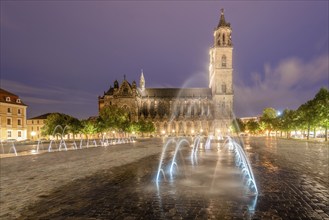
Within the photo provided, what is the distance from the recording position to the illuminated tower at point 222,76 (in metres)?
116

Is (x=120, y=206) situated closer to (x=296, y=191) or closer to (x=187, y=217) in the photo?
(x=187, y=217)

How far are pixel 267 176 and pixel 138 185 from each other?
252 inches

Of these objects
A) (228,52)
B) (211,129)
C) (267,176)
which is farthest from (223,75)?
(267,176)

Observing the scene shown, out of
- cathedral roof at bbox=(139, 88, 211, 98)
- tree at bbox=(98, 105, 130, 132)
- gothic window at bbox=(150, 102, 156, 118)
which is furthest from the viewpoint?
cathedral roof at bbox=(139, 88, 211, 98)

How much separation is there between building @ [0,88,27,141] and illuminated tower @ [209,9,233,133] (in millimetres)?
76097

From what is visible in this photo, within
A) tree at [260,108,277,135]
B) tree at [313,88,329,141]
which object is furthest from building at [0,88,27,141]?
tree at [260,108,277,135]

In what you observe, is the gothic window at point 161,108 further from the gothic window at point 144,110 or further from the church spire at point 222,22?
the church spire at point 222,22

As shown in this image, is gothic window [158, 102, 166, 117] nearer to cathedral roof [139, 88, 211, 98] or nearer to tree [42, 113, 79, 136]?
cathedral roof [139, 88, 211, 98]

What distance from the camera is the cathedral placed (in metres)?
118

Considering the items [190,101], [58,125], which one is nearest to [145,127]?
[190,101]

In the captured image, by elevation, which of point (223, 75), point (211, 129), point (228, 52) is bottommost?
point (211, 129)

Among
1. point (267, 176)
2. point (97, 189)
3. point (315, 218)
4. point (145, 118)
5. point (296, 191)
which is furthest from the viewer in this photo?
point (145, 118)

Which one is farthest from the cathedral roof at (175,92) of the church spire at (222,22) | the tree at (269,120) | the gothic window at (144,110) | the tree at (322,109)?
the tree at (322,109)

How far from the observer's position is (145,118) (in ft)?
414
